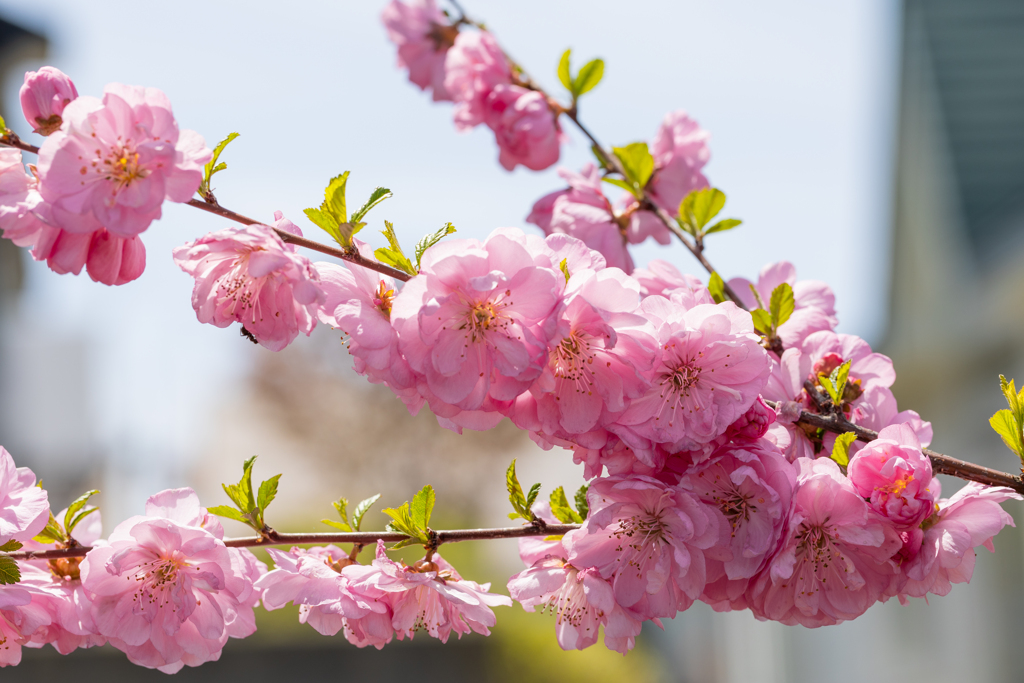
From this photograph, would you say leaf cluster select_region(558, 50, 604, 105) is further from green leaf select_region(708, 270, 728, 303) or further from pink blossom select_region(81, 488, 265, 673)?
pink blossom select_region(81, 488, 265, 673)

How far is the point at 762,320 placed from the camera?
42.7 inches

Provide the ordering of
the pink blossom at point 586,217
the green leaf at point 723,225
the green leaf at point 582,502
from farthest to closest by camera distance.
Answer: the pink blossom at point 586,217
the green leaf at point 723,225
the green leaf at point 582,502

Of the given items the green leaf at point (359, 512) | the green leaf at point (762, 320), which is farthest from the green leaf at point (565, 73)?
the green leaf at point (359, 512)

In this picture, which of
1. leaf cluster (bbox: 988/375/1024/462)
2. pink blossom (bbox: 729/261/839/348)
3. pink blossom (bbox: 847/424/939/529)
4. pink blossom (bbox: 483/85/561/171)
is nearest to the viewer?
pink blossom (bbox: 847/424/939/529)

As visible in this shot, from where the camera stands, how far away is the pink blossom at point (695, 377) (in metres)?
0.77

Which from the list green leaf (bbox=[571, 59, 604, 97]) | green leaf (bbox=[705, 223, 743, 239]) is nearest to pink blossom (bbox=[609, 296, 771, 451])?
green leaf (bbox=[705, 223, 743, 239])

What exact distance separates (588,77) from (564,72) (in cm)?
4

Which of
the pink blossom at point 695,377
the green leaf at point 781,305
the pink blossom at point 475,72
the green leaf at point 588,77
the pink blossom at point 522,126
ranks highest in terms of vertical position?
the pink blossom at point 475,72

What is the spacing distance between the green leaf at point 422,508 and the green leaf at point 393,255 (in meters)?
0.27

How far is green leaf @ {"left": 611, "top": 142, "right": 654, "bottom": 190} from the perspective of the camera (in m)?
1.33

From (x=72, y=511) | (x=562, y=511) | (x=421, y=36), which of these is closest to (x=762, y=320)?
(x=562, y=511)

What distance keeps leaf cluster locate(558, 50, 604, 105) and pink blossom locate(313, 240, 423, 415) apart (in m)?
0.79

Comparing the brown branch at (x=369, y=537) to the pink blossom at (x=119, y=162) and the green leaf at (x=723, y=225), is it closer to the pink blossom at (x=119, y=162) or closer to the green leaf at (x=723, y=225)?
the pink blossom at (x=119, y=162)

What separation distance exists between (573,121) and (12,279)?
33.5 ft
